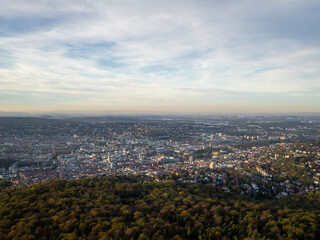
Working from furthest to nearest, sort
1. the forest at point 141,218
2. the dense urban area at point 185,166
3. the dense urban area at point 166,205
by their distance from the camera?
the dense urban area at point 185,166 < the dense urban area at point 166,205 < the forest at point 141,218

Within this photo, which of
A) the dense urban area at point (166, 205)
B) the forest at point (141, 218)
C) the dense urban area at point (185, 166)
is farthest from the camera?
the dense urban area at point (185, 166)

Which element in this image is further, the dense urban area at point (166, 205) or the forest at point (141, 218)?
the dense urban area at point (166, 205)

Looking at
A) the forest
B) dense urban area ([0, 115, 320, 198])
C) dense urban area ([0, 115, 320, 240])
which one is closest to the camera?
the forest

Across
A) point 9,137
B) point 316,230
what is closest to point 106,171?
point 316,230

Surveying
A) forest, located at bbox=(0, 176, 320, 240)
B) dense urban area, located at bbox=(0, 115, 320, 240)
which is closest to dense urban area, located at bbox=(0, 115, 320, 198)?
dense urban area, located at bbox=(0, 115, 320, 240)

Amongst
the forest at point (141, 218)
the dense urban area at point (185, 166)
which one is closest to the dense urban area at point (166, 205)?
the forest at point (141, 218)

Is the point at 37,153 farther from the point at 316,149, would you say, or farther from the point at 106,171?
the point at 316,149

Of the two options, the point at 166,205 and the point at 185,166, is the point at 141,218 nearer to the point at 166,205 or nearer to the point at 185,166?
the point at 166,205

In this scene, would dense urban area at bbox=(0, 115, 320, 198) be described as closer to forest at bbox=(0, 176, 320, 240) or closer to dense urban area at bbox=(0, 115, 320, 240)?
dense urban area at bbox=(0, 115, 320, 240)

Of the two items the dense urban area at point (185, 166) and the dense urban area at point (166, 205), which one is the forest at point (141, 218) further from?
the dense urban area at point (185, 166)

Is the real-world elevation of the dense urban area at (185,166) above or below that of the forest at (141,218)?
below
